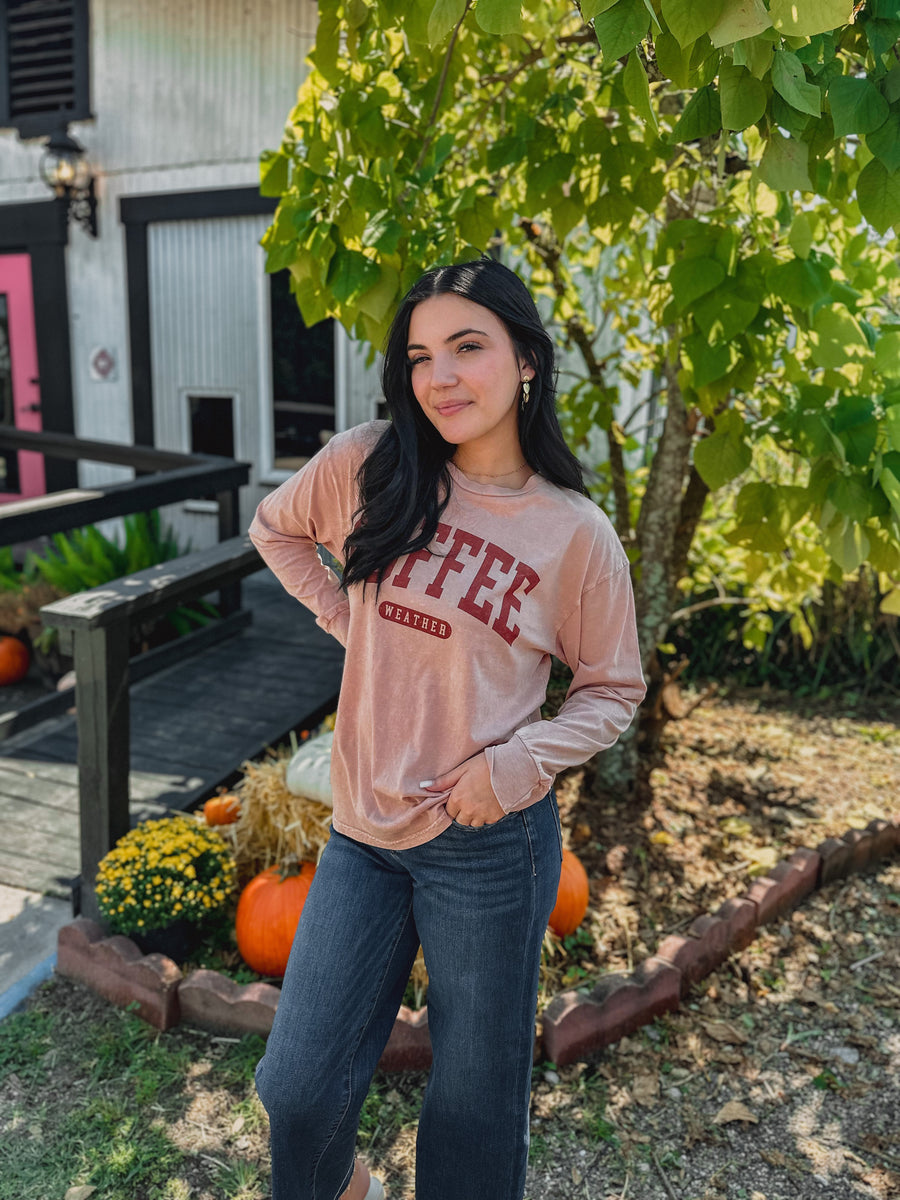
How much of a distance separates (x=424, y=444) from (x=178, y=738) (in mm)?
2671

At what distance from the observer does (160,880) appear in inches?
101

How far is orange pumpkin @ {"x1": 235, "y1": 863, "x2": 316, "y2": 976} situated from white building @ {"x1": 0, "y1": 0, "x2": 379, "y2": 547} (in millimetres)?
4237

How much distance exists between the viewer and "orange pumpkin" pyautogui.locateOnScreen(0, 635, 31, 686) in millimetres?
4977

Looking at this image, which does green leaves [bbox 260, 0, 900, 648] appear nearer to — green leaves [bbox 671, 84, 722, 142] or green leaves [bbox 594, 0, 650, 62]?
green leaves [bbox 671, 84, 722, 142]

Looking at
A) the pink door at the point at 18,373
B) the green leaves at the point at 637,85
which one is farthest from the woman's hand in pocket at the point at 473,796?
the pink door at the point at 18,373

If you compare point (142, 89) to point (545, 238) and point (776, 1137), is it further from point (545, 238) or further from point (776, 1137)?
point (776, 1137)

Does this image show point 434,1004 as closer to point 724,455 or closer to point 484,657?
point 484,657

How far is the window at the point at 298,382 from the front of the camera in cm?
654

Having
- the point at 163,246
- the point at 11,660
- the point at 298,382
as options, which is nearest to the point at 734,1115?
the point at 11,660

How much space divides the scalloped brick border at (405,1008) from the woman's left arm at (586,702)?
1.11 metres

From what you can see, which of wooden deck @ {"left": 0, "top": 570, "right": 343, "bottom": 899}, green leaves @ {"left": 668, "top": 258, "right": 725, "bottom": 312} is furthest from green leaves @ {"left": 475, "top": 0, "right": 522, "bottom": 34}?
wooden deck @ {"left": 0, "top": 570, "right": 343, "bottom": 899}

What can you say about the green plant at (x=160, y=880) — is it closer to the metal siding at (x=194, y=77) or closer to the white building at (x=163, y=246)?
the white building at (x=163, y=246)

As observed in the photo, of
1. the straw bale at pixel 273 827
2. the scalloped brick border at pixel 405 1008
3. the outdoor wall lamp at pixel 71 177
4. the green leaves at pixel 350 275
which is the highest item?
the outdoor wall lamp at pixel 71 177

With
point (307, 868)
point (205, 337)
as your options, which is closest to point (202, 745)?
point (307, 868)
